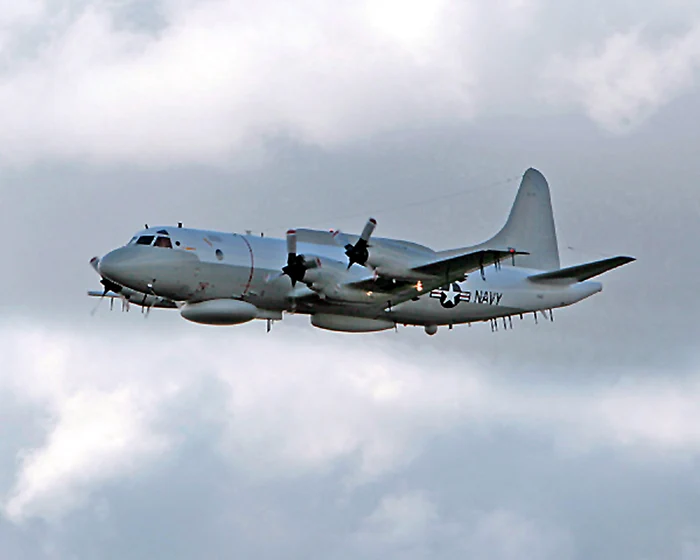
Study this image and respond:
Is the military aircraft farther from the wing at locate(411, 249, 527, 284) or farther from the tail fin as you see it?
the tail fin

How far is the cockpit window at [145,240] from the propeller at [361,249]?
612 cm

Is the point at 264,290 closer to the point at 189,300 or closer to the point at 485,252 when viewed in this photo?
the point at 189,300

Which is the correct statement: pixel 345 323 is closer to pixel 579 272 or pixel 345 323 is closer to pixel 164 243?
pixel 164 243

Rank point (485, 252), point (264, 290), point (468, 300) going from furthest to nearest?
point (468, 300) → point (264, 290) → point (485, 252)

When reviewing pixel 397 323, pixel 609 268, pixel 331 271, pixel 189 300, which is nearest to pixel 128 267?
pixel 189 300

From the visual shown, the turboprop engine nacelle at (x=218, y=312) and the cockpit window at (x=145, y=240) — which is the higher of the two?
the cockpit window at (x=145, y=240)

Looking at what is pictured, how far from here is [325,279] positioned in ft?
149

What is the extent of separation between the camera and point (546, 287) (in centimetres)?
5081

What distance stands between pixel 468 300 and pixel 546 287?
3.04m

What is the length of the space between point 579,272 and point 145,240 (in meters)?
13.9

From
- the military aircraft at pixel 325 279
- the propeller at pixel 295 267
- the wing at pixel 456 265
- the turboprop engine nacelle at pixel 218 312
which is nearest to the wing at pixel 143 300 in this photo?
the military aircraft at pixel 325 279

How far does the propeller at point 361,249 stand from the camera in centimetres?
4419

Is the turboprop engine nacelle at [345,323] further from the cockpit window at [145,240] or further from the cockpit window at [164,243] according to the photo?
A: the cockpit window at [145,240]

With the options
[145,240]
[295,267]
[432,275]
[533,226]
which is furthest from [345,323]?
[533,226]
